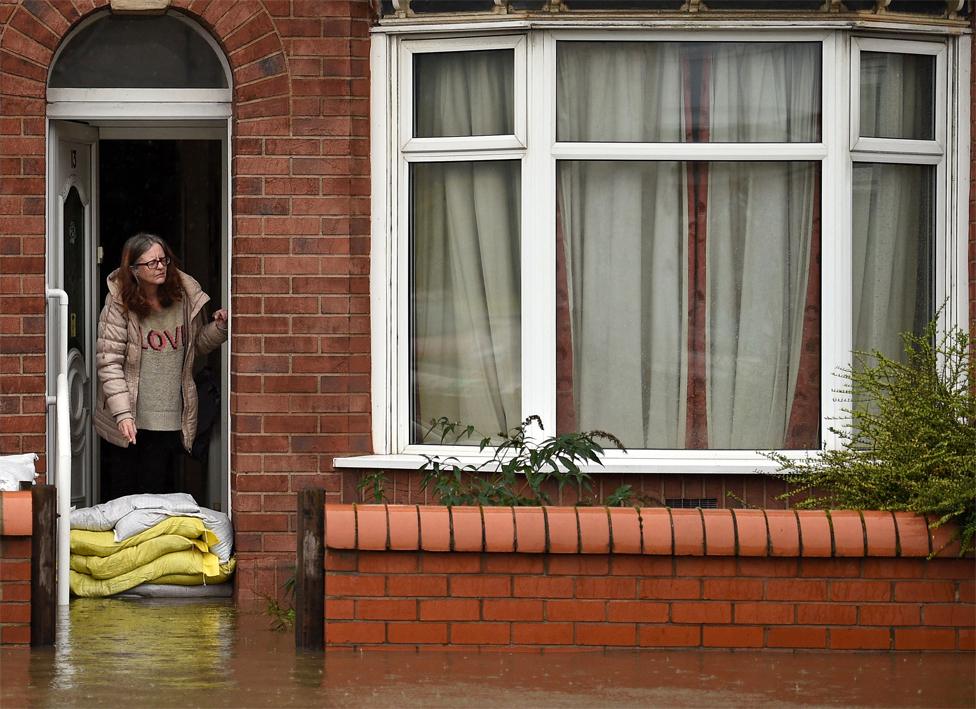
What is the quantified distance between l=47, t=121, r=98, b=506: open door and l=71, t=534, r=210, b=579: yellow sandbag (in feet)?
2.10

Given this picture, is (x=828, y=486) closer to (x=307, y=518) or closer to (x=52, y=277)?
(x=307, y=518)

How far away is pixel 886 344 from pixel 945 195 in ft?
2.59

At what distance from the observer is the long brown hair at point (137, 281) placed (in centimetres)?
805

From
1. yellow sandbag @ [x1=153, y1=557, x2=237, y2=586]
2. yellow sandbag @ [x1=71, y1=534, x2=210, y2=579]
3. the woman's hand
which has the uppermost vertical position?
the woman's hand

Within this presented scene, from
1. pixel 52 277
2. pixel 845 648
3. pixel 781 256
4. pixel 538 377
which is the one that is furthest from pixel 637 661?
pixel 52 277

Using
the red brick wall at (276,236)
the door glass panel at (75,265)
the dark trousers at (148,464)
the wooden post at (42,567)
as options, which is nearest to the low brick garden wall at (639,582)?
the wooden post at (42,567)

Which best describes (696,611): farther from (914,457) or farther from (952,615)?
(914,457)

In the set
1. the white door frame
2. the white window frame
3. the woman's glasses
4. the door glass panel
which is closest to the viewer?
the white window frame

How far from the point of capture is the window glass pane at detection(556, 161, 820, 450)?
7.72 metres

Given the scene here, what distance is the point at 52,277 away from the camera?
7.99 metres

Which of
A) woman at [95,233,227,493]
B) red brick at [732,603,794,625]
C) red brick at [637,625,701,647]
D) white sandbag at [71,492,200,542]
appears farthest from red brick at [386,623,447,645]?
woman at [95,233,227,493]

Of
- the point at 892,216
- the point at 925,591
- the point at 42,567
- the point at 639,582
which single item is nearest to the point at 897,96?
the point at 892,216

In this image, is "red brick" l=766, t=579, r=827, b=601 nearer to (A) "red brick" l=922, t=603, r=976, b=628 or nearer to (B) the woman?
(A) "red brick" l=922, t=603, r=976, b=628

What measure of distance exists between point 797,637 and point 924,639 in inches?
19.5
